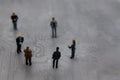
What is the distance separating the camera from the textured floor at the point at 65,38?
19.4 meters

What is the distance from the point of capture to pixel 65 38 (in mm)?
22453

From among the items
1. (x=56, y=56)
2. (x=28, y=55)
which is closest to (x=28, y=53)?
(x=28, y=55)

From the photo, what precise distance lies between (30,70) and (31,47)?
7.63 feet

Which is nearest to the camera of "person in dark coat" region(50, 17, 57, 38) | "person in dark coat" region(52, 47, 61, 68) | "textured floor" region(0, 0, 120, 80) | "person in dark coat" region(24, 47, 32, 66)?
"person in dark coat" region(52, 47, 61, 68)

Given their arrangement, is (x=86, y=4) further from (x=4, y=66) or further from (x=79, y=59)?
(x=4, y=66)

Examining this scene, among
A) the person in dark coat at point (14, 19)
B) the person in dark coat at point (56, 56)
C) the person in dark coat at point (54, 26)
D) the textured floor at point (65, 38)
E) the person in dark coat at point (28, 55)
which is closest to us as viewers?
the person in dark coat at point (56, 56)

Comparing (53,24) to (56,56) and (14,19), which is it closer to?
(14,19)

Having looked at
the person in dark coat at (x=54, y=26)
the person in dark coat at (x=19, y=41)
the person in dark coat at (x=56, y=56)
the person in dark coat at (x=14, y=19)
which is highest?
the person in dark coat at (x=14, y=19)

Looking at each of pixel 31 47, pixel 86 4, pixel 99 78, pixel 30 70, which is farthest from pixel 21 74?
pixel 86 4

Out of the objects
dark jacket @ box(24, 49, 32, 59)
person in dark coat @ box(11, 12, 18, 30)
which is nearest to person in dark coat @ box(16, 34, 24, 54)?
dark jacket @ box(24, 49, 32, 59)

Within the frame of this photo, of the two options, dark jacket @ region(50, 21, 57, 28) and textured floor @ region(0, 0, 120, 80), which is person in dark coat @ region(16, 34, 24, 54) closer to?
textured floor @ region(0, 0, 120, 80)

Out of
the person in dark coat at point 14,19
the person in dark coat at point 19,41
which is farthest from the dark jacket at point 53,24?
the person in dark coat at point 14,19

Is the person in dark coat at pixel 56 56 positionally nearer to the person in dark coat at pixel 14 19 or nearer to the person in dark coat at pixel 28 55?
the person in dark coat at pixel 28 55

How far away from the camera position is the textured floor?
19406 mm
